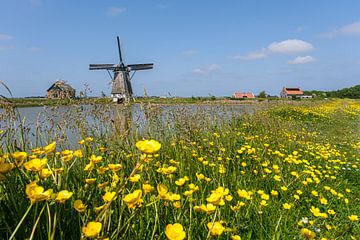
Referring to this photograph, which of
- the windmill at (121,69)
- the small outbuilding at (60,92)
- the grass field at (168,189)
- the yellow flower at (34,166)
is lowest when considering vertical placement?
the grass field at (168,189)

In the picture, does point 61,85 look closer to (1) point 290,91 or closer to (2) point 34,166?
(2) point 34,166

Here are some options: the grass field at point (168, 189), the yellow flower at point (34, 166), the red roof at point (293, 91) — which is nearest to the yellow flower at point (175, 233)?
the grass field at point (168, 189)

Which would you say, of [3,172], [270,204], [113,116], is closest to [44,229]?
[3,172]

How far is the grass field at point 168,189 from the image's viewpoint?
45.8 inches

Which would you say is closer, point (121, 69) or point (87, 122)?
point (87, 122)

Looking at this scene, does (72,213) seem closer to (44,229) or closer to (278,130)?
(44,229)

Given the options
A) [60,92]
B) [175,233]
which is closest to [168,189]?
[175,233]

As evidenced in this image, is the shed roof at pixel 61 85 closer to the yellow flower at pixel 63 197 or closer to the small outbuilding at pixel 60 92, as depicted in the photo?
the small outbuilding at pixel 60 92

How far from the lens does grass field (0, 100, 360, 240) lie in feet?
3.82

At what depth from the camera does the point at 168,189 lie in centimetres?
217

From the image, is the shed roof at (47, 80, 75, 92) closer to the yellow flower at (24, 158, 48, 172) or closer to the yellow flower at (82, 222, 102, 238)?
the yellow flower at (24, 158, 48, 172)

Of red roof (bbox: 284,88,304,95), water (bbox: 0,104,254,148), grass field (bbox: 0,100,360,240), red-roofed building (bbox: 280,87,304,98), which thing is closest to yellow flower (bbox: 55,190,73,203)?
grass field (bbox: 0,100,360,240)

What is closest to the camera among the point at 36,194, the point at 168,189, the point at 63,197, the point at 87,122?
the point at 36,194

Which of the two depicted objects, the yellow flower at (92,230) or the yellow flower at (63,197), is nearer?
the yellow flower at (92,230)
